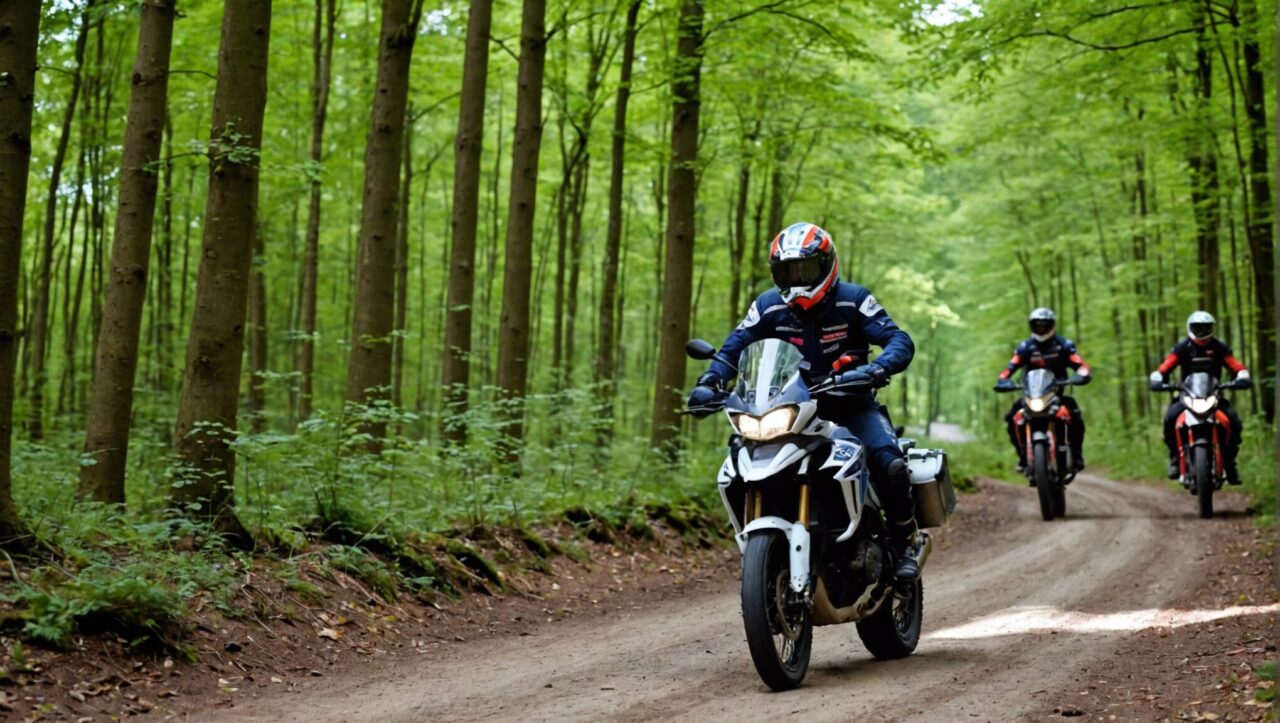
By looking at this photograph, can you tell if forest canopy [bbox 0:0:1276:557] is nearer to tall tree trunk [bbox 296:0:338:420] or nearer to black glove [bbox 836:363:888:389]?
tall tree trunk [bbox 296:0:338:420]

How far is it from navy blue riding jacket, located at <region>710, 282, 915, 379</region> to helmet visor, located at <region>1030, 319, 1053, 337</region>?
9.08 metres

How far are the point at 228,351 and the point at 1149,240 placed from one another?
25.7 metres

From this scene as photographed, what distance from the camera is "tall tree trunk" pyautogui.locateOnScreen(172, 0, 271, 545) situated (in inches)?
295

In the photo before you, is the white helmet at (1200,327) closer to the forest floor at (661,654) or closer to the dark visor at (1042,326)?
the dark visor at (1042,326)

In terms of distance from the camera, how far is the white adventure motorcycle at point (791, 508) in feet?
17.1

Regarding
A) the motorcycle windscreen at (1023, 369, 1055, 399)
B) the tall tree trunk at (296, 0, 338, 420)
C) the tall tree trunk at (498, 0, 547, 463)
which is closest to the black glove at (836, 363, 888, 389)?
the tall tree trunk at (498, 0, 547, 463)

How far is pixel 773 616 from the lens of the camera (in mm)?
5234

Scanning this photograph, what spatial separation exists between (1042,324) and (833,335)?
935 centimetres

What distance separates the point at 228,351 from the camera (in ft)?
25.1

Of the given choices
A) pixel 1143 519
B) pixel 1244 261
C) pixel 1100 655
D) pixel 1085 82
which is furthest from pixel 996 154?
pixel 1100 655

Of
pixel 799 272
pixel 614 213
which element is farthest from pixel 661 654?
pixel 614 213

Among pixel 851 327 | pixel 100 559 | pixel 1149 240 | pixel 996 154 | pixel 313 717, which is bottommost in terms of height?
pixel 313 717

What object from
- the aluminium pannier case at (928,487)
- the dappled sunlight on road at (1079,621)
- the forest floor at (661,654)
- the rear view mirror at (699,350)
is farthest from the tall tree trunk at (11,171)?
the dappled sunlight on road at (1079,621)

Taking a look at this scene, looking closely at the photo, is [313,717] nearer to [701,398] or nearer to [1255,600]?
[701,398]
